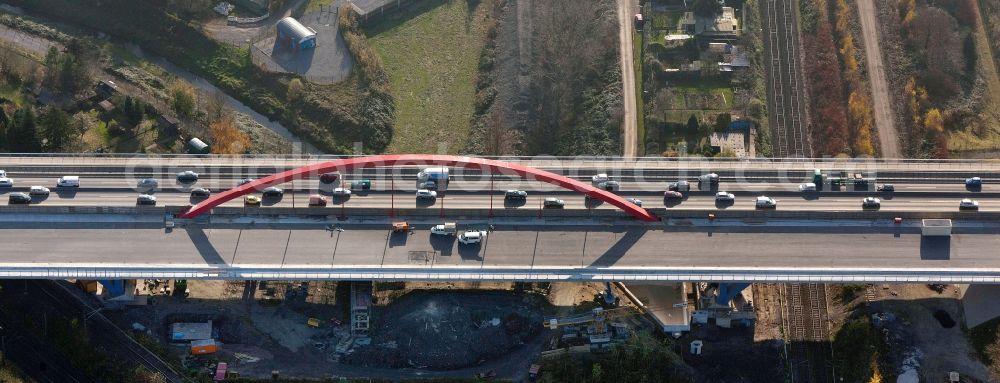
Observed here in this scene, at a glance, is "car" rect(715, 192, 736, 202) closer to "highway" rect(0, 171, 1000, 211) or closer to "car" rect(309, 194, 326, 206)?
"highway" rect(0, 171, 1000, 211)

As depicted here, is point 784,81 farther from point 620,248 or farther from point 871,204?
point 620,248

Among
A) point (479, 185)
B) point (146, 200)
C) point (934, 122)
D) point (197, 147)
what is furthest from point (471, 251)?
point (934, 122)

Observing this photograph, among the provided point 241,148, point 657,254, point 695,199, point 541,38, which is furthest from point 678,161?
point 241,148

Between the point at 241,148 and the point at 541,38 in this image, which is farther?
the point at 541,38

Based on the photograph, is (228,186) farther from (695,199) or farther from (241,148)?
(695,199)

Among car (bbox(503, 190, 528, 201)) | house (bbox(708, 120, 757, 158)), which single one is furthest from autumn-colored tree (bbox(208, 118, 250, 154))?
house (bbox(708, 120, 757, 158))

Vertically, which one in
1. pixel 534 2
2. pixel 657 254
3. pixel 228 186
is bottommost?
pixel 657 254
